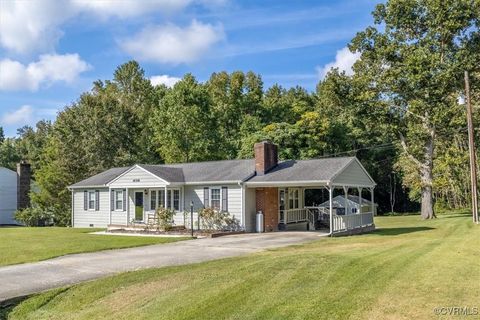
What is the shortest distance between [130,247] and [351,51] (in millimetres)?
25776

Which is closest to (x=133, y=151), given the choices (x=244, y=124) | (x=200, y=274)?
(x=244, y=124)

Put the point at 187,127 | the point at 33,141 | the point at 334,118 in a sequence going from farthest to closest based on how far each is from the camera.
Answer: the point at 33,141 → the point at 334,118 → the point at 187,127

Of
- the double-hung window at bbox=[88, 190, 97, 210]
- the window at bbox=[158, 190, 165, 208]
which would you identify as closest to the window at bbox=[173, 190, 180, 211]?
the window at bbox=[158, 190, 165, 208]

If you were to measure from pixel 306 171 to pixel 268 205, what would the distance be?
9.78ft

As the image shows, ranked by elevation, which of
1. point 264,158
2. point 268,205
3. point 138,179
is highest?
point 264,158

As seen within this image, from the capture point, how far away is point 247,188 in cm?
2430

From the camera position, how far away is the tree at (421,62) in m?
32.8

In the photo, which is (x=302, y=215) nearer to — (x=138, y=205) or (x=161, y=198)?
(x=161, y=198)

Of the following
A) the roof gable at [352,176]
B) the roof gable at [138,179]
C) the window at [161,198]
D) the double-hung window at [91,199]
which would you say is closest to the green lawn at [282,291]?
the roof gable at [352,176]

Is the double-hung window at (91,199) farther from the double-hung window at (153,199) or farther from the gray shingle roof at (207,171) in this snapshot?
the double-hung window at (153,199)

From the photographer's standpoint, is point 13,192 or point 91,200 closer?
point 91,200

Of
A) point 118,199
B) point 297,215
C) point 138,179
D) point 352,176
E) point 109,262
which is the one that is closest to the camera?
point 109,262

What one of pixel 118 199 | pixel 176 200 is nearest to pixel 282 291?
pixel 176 200

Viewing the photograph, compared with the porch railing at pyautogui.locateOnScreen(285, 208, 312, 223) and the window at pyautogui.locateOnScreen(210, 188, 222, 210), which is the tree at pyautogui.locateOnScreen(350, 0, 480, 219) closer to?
the porch railing at pyautogui.locateOnScreen(285, 208, 312, 223)
